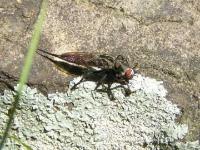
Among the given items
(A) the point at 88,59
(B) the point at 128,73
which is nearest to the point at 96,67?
(A) the point at 88,59

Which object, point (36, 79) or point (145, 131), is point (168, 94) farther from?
point (36, 79)

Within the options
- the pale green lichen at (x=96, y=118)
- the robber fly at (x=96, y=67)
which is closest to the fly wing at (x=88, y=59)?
the robber fly at (x=96, y=67)

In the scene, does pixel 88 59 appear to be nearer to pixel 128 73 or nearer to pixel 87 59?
pixel 87 59

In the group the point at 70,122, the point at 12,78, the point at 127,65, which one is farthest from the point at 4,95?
the point at 127,65

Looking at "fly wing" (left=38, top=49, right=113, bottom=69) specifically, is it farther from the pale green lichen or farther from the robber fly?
the pale green lichen

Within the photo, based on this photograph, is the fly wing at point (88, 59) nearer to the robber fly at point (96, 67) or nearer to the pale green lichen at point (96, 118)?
the robber fly at point (96, 67)
